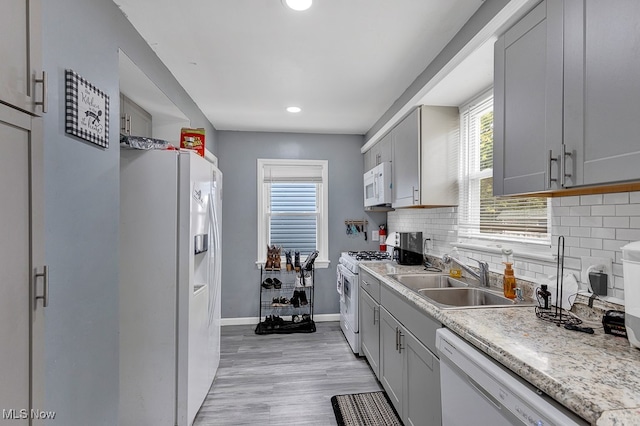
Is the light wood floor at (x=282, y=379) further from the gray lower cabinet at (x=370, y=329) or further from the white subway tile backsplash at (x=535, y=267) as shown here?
the white subway tile backsplash at (x=535, y=267)

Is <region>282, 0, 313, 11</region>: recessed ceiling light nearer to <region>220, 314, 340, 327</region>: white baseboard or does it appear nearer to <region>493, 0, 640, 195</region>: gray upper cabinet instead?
<region>493, 0, 640, 195</region>: gray upper cabinet

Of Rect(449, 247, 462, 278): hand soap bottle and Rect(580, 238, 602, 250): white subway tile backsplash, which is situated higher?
Rect(580, 238, 602, 250): white subway tile backsplash

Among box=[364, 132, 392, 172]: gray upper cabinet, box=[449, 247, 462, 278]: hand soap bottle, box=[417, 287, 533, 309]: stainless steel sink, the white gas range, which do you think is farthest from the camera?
box=[364, 132, 392, 172]: gray upper cabinet

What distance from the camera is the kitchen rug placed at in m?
2.12

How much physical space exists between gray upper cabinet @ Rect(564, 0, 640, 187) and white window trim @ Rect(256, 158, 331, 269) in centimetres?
319

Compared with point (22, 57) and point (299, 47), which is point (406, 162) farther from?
point (22, 57)

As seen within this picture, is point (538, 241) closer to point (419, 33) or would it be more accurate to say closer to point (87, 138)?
point (419, 33)

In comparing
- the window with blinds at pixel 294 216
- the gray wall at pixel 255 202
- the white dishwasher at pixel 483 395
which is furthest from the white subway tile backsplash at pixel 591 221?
the window with blinds at pixel 294 216

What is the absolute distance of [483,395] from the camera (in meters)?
1.08

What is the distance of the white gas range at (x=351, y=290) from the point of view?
10.2 ft

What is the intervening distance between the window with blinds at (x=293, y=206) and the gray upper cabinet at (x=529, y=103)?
2.81 metres

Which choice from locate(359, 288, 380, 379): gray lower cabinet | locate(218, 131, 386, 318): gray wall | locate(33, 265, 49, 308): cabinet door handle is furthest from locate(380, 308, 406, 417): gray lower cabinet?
locate(218, 131, 386, 318): gray wall

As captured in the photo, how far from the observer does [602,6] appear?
1.01m

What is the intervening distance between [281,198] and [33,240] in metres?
3.31
